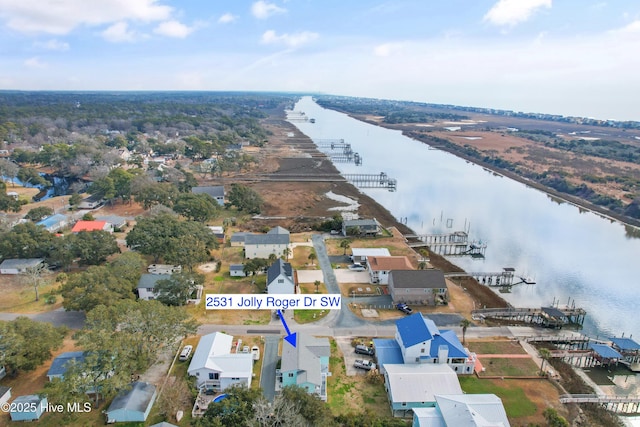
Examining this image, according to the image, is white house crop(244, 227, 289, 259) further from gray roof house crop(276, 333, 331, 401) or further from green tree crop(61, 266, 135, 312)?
gray roof house crop(276, 333, 331, 401)

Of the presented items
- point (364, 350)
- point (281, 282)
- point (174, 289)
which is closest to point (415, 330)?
point (364, 350)

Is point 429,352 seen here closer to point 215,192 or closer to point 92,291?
point 92,291

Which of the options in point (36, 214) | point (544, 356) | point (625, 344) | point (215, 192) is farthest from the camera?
point (215, 192)

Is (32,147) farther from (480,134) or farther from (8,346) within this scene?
(480,134)

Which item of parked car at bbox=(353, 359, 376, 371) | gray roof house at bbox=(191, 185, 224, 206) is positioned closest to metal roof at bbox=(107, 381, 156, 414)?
parked car at bbox=(353, 359, 376, 371)

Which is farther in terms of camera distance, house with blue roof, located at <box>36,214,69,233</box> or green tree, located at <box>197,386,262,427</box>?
house with blue roof, located at <box>36,214,69,233</box>

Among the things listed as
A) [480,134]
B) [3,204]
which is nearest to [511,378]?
[3,204]
